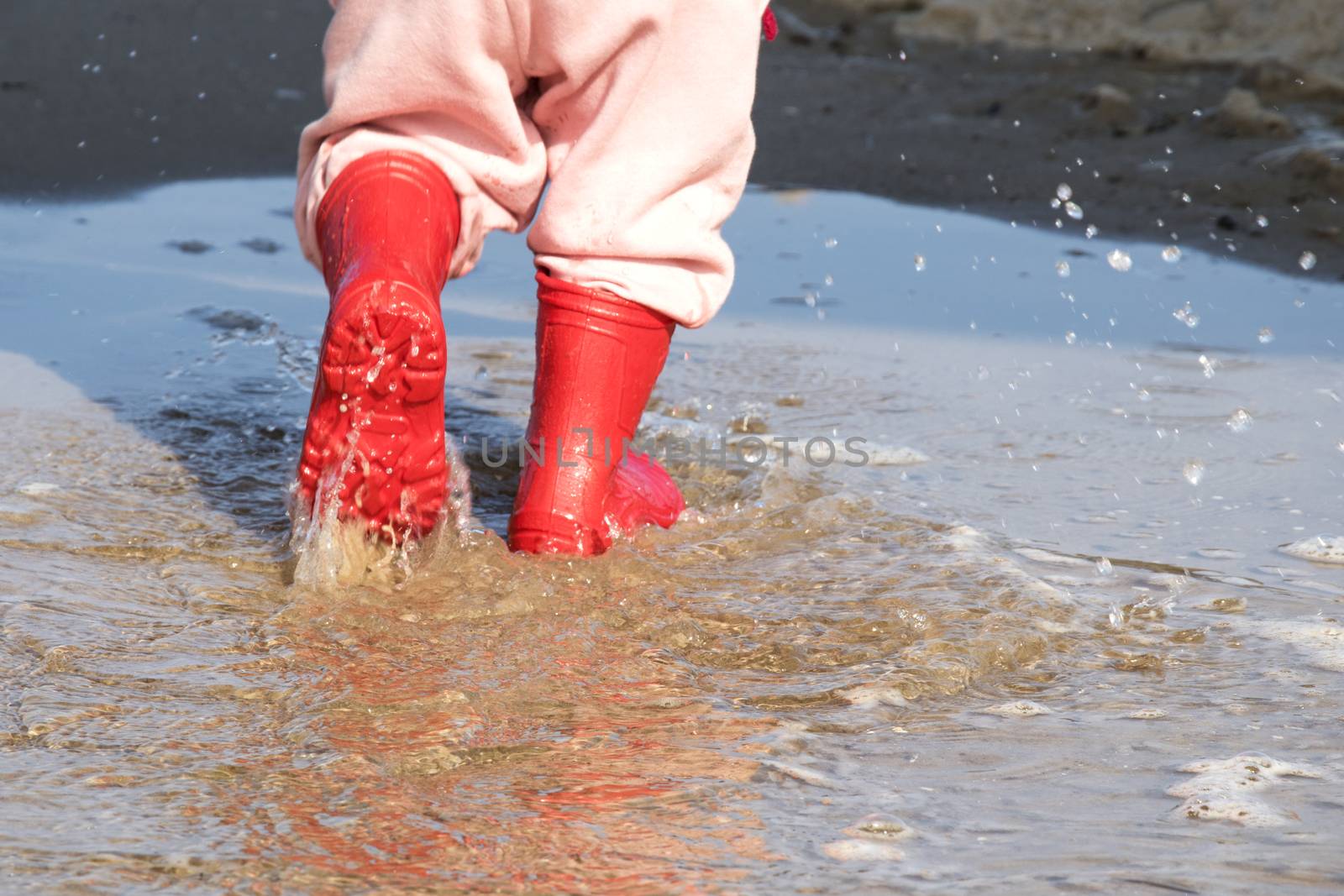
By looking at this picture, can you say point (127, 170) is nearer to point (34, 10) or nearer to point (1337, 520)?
point (34, 10)

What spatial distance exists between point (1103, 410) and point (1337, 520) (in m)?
0.64

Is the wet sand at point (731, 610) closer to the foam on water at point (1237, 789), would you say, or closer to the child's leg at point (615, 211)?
the foam on water at point (1237, 789)

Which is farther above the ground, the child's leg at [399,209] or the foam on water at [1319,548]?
the child's leg at [399,209]

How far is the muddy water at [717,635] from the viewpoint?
1324 mm

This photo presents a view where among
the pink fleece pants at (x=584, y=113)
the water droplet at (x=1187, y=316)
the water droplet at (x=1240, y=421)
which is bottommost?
the water droplet at (x=1240, y=421)

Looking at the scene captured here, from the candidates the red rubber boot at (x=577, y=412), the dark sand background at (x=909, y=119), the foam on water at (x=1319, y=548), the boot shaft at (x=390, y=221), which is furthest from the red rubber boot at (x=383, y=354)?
the dark sand background at (x=909, y=119)

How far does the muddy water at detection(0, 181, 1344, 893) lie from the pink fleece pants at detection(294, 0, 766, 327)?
1.21 feet

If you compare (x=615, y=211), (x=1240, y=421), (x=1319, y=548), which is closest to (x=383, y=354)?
(x=615, y=211)

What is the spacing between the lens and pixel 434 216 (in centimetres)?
200

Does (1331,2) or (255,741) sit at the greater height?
(1331,2)

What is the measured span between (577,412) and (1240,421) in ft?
4.37

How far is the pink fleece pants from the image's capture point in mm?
1966

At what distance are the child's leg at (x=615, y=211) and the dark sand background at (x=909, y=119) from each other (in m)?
2.42

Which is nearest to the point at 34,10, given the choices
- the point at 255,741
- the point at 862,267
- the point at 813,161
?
the point at 813,161
